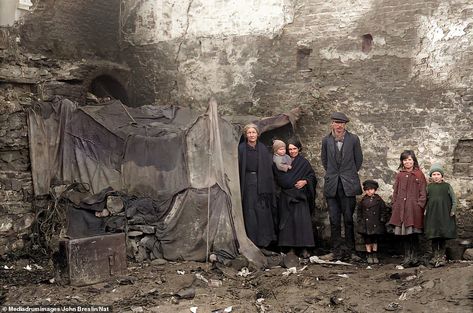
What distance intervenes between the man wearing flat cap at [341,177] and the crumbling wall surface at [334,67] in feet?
3.44

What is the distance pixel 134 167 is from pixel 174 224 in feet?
3.03

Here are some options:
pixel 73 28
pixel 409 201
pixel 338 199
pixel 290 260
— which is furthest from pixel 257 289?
pixel 73 28

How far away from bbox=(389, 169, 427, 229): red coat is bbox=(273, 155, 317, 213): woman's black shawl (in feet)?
3.84

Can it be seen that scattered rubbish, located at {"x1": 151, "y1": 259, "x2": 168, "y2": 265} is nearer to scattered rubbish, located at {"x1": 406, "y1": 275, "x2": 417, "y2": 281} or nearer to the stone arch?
scattered rubbish, located at {"x1": 406, "y1": 275, "x2": 417, "y2": 281}

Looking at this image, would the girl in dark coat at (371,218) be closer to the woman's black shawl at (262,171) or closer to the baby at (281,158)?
the baby at (281,158)

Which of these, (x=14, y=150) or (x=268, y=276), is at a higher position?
(x=14, y=150)

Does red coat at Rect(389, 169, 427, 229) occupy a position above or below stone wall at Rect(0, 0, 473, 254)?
below

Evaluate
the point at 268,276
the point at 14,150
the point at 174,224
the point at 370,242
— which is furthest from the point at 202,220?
the point at 14,150

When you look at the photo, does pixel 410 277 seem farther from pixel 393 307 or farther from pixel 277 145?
pixel 277 145

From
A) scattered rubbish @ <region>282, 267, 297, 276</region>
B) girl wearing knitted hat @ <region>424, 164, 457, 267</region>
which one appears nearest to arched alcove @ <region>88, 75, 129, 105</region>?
scattered rubbish @ <region>282, 267, 297, 276</region>

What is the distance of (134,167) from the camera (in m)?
7.61

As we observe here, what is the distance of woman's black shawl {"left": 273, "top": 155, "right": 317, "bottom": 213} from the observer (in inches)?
297

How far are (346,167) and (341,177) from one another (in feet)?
0.44

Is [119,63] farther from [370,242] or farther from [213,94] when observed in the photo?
[370,242]
